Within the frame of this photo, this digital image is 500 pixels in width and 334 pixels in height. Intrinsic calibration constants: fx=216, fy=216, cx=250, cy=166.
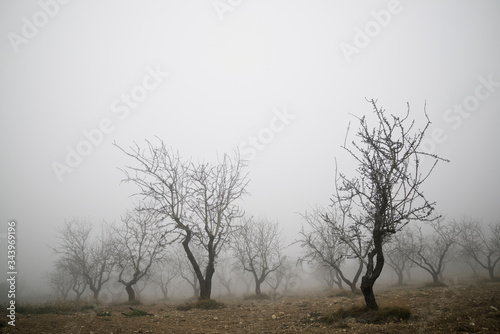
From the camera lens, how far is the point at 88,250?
29688 mm

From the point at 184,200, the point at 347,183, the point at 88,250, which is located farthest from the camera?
the point at 88,250

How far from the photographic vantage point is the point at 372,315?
738 cm

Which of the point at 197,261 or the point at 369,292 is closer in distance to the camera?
the point at 369,292

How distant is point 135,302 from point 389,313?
1845cm

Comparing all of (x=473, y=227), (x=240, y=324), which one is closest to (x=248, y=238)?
(x=240, y=324)

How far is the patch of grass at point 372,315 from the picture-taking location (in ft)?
→ 22.9

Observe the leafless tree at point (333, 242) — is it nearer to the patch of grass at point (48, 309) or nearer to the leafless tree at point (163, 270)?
the patch of grass at point (48, 309)

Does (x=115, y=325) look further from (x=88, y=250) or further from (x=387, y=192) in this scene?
(x=88, y=250)

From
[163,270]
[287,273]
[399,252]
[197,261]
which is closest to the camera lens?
[399,252]

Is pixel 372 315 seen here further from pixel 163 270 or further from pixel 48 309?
pixel 163 270

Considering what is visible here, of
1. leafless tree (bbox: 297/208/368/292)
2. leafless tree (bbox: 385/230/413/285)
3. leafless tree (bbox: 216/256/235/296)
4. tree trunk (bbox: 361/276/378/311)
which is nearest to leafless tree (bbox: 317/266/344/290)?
leafless tree (bbox: 297/208/368/292)

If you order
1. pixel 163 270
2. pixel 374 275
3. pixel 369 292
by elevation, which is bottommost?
pixel 163 270

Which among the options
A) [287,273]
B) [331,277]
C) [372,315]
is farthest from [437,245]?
[287,273]

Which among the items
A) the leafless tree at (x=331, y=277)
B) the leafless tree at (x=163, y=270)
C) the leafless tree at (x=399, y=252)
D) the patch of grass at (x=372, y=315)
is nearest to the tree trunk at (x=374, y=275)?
the patch of grass at (x=372, y=315)
